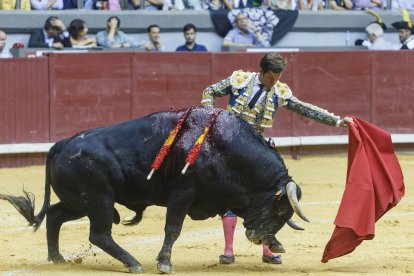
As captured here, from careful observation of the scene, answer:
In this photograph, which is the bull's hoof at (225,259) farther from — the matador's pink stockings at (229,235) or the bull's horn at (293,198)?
the bull's horn at (293,198)

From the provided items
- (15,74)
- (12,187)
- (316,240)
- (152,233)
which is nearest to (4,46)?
(15,74)

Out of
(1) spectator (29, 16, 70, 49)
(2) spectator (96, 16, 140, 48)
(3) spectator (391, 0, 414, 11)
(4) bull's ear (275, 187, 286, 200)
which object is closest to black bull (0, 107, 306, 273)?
(4) bull's ear (275, 187, 286, 200)

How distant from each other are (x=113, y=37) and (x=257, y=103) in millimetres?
6499

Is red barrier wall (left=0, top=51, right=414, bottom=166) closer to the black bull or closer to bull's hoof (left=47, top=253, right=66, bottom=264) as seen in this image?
bull's hoof (left=47, top=253, right=66, bottom=264)

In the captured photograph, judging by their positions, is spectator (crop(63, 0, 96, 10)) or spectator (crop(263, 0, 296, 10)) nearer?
spectator (crop(63, 0, 96, 10))

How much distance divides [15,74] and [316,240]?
4.90 m

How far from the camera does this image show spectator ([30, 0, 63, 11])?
1331 centimetres

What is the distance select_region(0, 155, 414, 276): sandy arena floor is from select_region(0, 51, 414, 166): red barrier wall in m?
1.90

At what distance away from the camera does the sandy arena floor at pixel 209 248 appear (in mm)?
6830

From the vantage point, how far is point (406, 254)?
→ 7.43m

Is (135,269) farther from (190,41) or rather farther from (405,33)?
(405,33)

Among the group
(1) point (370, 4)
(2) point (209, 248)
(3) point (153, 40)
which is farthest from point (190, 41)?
(2) point (209, 248)

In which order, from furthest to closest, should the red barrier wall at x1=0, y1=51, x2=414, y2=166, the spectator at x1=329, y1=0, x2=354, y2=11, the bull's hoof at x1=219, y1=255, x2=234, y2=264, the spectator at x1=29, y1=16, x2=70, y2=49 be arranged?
the spectator at x1=329, y1=0, x2=354, y2=11 < the spectator at x1=29, y1=16, x2=70, y2=49 < the red barrier wall at x1=0, y1=51, x2=414, y2=166 < the bull's hoof at x1=219, y1=255, x2=234, y2=264

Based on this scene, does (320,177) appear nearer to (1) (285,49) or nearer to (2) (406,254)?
(1) (285,49)
